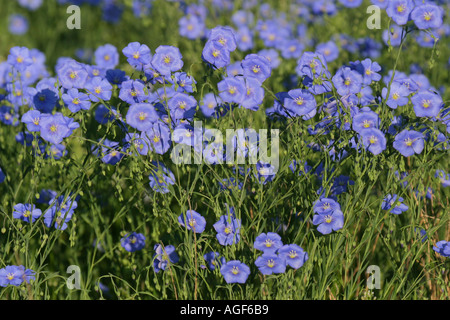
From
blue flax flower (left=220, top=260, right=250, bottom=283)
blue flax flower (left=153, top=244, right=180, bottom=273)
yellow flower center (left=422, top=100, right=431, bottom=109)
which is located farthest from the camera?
blue flax flower (left=153, top=244, right=180, bottom=273)

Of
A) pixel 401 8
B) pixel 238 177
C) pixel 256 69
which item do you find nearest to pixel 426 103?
pixel 401 8

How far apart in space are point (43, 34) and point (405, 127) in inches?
136

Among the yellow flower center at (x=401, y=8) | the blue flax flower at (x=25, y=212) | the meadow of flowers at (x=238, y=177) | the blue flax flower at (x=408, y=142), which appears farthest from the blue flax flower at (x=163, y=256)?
the yellow flower center at (x=401, y=8)

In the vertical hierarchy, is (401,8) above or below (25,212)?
above

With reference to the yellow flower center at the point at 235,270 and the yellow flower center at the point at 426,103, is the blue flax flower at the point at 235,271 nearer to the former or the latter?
the yellow flower center at the point at 235,270

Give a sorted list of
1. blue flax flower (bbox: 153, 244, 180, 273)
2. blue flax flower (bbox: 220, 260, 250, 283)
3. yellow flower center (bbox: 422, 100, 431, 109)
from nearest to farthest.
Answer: blue flax flower (bbox: 220, 260, 250, 283), yellow flower center (bbox: 422, 100, 431, 109), blue flax flower (bbox: 153, 244, 180, 273)

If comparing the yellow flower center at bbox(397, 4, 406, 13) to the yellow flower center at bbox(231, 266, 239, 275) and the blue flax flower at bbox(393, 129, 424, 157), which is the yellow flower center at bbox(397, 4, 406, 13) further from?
the yellow flower center at bbox(231, 266, 239, 275)

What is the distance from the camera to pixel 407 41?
12.1 feet

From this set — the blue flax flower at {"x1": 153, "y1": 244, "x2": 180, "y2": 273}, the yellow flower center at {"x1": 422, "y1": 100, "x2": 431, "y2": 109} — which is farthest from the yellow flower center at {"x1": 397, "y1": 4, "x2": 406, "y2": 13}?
the blue flax flower at {"x1": 153, "y1": 244, "x2": 180, "y2": 273}

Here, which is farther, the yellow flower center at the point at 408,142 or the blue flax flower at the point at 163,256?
the blue flax flower at the point at 163,256

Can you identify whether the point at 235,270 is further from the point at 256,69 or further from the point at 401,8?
the point at 401,8

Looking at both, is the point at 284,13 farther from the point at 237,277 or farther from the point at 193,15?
the point at 237,277

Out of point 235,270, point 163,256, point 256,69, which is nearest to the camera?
point 235,270

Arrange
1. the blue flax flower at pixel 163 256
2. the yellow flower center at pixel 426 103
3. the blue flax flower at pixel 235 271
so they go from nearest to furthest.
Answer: the blue flax flower at pixel 235 271 < the yellow flower center at pixel 426 103 < the blue flax flower at pixel 163 256
